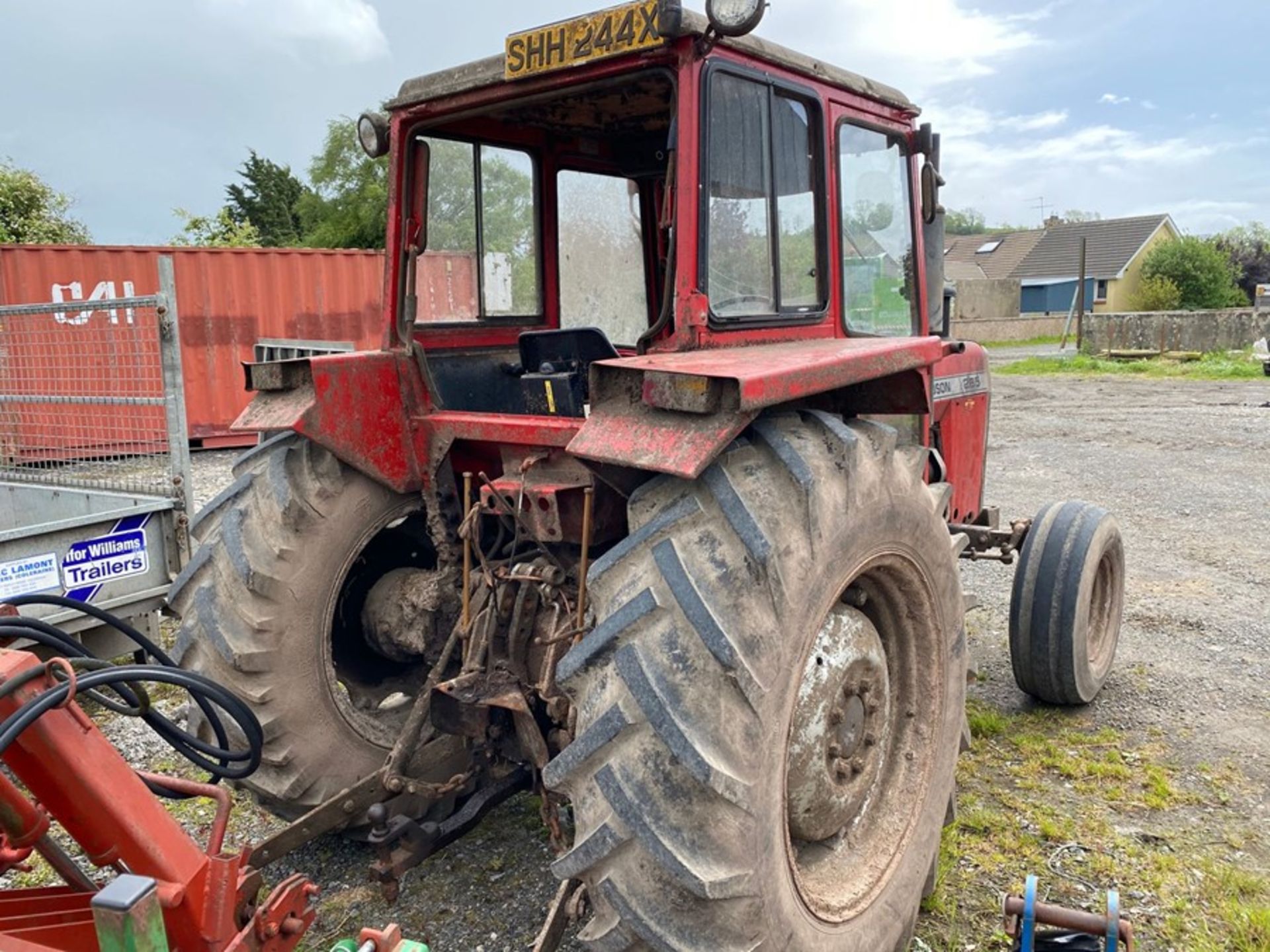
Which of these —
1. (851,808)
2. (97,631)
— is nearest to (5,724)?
(851,808)

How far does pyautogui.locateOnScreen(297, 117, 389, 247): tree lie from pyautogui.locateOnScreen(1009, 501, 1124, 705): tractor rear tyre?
29.0m

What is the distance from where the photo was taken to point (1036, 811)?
11.1ft

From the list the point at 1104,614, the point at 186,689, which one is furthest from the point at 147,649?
the point at 1104,614

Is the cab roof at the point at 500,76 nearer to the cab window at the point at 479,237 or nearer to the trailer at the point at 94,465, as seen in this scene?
the cab window at the point at 479,237

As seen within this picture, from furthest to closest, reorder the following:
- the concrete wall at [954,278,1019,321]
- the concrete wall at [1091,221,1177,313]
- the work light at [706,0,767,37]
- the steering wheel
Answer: the concrete wall at [1091,221,1177,313]
the concrete wall at [954,278,1019,321]
the steering wheel
the work light at [706,0,767,37]

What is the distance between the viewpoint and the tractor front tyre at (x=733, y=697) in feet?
6.30

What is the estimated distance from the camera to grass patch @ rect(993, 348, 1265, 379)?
2073 centimetres

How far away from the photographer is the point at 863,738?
2.64m

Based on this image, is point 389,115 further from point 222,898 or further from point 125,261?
point 125,261

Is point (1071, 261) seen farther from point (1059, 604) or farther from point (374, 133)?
point (374, 133)

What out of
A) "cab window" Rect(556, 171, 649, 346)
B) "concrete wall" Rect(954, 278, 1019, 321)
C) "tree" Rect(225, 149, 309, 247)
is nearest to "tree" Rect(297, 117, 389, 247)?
"tree" Rect(225, 149, 309, 247)

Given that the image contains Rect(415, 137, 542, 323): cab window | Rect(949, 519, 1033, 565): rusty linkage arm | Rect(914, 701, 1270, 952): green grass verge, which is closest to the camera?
Rect(914, 701, 1270, 952): green grass verge

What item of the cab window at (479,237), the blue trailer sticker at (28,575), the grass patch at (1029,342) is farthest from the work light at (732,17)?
the grass patch at (1029,342)

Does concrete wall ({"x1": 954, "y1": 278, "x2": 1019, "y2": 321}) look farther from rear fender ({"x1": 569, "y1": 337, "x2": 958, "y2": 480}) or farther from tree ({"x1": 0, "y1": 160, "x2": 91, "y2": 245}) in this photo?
rear fender ({"x1": 569, "y1": 337, "x2": 958, "y2": 480})
